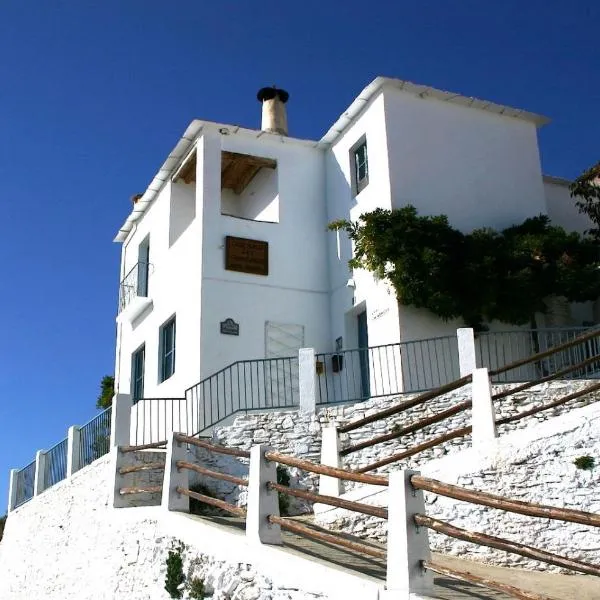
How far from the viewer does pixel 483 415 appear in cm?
1184

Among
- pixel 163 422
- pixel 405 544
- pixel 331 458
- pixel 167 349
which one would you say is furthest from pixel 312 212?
pixel 405 544

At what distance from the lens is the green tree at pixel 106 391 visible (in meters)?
24.8

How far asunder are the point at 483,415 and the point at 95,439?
8.19m

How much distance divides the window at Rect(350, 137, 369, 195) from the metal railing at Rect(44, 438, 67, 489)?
27.5 ft

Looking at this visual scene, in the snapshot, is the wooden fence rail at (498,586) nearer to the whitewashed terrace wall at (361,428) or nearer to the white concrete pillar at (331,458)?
the white concrete pillar at (331,458)

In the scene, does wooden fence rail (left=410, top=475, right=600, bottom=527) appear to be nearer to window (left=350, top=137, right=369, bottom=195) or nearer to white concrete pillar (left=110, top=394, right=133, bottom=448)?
white concrete pillar (left=110, top=394, right=133, bottom=448)

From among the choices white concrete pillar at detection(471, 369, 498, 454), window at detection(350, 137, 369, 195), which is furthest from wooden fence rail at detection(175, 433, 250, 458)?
window at detection(350, 137, 369, 195)

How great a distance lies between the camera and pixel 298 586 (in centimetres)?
817

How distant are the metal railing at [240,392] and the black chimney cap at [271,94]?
8981 mm

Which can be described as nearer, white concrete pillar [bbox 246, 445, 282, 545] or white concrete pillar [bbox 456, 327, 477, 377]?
white concrete pillar [bbox 246, 445, 282, 545]

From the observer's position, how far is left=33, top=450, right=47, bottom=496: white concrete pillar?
19156mm

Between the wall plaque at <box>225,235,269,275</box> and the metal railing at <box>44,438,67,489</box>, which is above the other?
the wall plaque at <box>225,235,269,275</box>

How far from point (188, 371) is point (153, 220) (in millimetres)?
5881

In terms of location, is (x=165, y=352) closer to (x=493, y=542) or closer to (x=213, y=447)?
(x=213, y=447)
